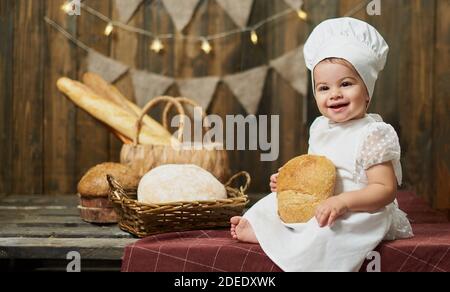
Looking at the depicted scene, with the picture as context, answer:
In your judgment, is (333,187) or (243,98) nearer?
(333,187)

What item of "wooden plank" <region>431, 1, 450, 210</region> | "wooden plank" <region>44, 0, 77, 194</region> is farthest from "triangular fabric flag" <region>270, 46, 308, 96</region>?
"wooden plank" <region>44, 0, 77, 194</region>

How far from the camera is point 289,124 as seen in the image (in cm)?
257

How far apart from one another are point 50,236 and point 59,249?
5.8 inches

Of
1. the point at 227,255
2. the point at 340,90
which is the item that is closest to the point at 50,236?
the point at 227,255

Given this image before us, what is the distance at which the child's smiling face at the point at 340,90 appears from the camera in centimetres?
129

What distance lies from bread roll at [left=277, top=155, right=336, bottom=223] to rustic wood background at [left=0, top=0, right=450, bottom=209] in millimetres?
1249

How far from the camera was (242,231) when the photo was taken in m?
1.34

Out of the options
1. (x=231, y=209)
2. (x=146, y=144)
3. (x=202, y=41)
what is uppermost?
(x=202, y=41)

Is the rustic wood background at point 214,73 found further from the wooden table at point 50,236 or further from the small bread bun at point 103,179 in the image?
the small bread bun at point 103,179
